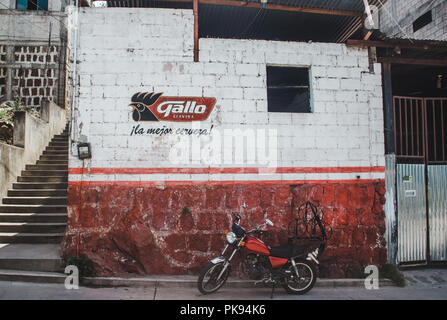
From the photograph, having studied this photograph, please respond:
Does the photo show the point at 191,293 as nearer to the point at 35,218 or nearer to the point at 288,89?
the point at 35,218

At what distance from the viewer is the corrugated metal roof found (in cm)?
686

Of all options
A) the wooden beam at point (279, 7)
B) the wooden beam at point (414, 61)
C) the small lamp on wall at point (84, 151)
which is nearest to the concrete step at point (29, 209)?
the small lamp on wall at point (84, 151)

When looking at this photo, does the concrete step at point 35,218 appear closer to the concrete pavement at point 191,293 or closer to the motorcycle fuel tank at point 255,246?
the concrete pavement at point 191,293

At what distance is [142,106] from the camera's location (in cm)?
639

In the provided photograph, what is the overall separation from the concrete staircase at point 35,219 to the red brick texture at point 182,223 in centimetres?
76

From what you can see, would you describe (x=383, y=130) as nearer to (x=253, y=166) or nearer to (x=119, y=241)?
(x=253, y=166)

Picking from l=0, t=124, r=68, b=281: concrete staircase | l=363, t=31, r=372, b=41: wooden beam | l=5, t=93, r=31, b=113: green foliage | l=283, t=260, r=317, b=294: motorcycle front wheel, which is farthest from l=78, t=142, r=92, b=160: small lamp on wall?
l=5, t=93, r=31, b=113: green foliage

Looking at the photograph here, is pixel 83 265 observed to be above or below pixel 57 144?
below

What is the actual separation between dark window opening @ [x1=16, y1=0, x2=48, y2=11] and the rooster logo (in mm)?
12287

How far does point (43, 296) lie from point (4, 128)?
711 centimetres

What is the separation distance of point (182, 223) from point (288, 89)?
4.35m

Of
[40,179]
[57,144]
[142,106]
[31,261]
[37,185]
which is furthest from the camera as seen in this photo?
[57,144]

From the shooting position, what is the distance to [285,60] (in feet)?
22.4

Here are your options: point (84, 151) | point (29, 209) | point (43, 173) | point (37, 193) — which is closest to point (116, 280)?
point (84, 151)
